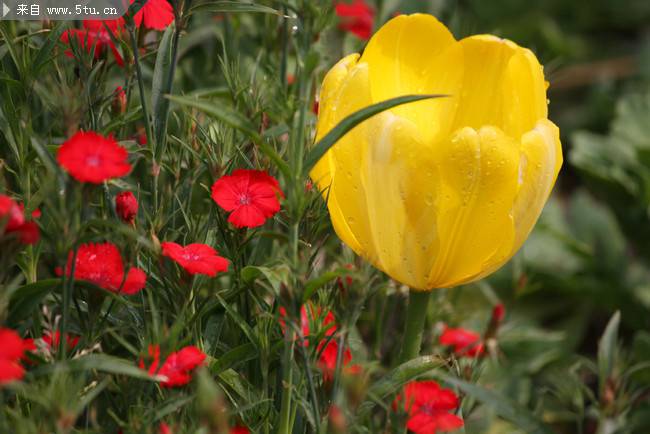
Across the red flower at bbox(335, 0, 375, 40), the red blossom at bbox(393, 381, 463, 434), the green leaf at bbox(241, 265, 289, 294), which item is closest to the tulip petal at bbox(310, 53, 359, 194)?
the green leaf at bbox(241, 265, 289, 294)

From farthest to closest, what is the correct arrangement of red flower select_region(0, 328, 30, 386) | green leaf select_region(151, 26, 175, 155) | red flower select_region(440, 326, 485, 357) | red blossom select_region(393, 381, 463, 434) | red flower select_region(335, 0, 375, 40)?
1. red flower select_region(335, 0, 375, 40)
2. red flower select_region(440, 326, 485, 357)
3. green leaf select_region(151, 26, 175, 155)
4. red blossom select_region(393, 381, 463, 434)
5. red flower select_region(0, 328, 30, 386)

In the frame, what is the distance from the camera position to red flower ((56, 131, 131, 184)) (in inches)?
30.4

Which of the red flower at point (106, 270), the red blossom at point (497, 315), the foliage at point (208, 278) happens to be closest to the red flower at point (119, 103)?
the foliage at point (208, 278)

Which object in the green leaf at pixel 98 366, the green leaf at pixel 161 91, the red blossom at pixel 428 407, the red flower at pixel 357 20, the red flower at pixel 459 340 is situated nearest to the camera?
the green leaf at pixel 98 366

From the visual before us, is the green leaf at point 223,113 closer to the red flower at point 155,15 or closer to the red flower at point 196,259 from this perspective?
the red flower at point 196,259

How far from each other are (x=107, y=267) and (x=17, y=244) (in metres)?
0.12

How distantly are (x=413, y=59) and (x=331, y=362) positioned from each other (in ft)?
1.12

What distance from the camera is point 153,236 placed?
0.91 metres

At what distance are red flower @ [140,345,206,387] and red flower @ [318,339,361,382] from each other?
0.40 ft

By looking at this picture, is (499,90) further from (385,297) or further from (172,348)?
(172,348)

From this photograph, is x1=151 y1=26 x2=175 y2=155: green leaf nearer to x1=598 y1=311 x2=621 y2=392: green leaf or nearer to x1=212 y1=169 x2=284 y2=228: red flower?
x1=212 y1=169 x2=284 y2=228: red flower

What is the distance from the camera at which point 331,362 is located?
39.8 inches

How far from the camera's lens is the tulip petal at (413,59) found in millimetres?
1082

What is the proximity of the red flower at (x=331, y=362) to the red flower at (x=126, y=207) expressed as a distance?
224mm
